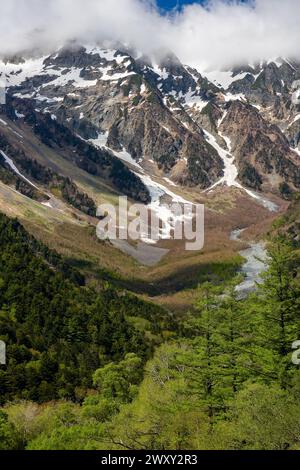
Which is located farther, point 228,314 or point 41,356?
point 41,356

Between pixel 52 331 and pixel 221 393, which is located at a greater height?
pixel 52 331

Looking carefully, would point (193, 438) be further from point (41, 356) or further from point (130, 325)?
point (130, 325)

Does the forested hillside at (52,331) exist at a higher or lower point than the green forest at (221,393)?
higher

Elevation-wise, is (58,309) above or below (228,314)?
above

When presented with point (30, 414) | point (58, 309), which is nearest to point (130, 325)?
point (58, 309)

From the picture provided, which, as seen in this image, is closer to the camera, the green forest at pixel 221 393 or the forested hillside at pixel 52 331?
the green forest at pixel 221 393

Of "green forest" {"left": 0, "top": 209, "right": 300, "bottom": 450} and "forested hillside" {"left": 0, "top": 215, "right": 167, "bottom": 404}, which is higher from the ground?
"forested hillside" {"left": 0, "top": 215, "right": 167, "bottom": 404}

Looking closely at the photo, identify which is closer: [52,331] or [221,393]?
[221,393]

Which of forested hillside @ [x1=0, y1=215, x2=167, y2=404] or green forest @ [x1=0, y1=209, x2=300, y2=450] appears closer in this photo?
green forest @ [x1=0, y1=209, x2=300, y2=450]
